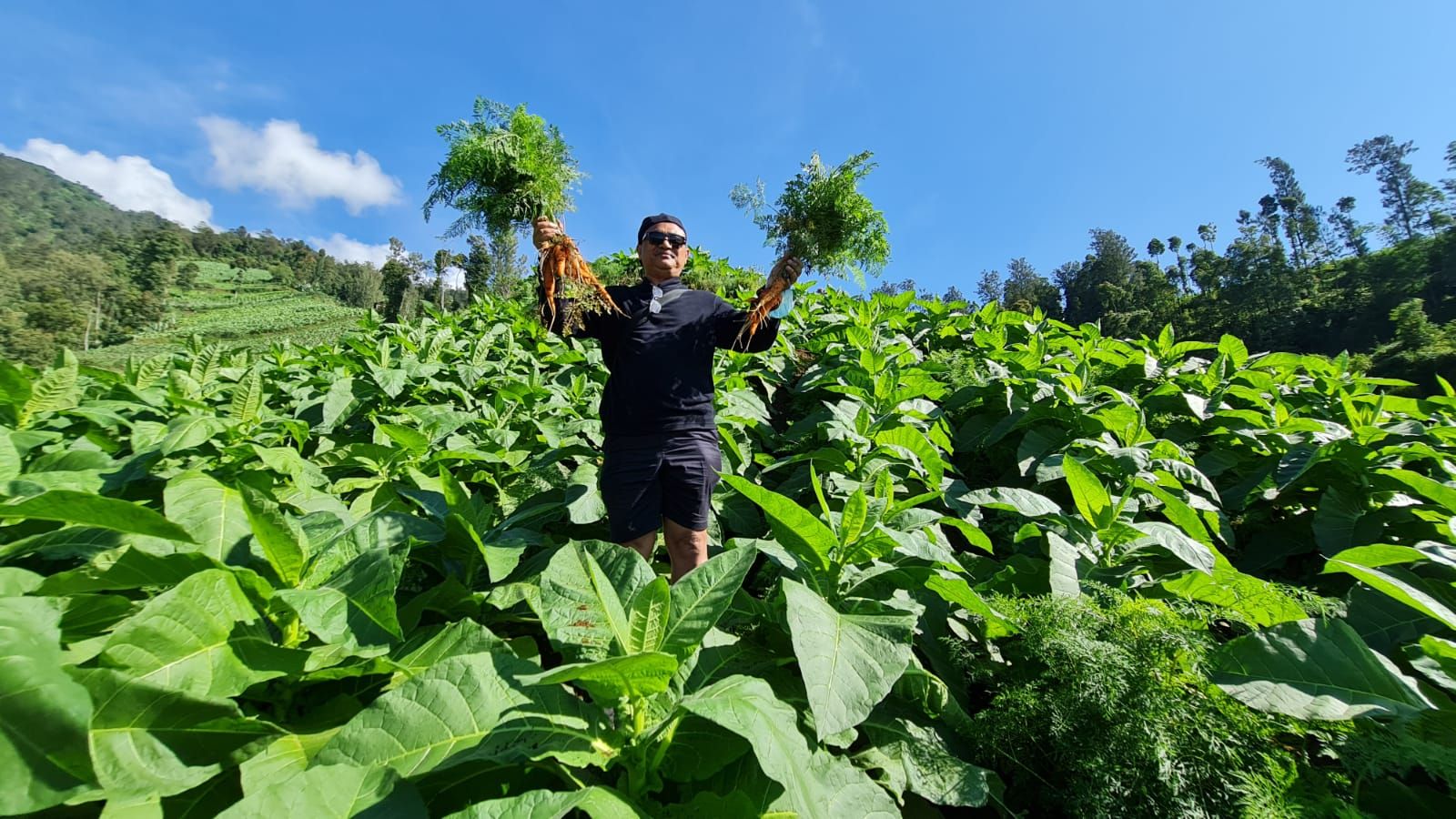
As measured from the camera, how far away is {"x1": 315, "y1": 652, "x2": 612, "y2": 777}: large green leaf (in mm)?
1232

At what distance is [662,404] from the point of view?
2838 millimetres

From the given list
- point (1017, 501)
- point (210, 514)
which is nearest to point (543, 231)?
point (210, 514)

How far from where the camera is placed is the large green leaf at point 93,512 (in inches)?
55.2

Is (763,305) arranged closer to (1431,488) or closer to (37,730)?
(37,730)

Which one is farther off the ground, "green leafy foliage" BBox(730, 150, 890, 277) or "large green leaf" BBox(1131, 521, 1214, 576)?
"green leafy foliage" BBox(730, 150, 890, 277)

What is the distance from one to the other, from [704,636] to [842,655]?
36 centimetres

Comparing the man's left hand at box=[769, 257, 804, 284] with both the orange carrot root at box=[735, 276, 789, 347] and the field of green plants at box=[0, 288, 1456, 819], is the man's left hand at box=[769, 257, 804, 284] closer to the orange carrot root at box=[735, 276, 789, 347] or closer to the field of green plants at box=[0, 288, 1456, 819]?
the orange carrot root at box=[735, 276, 789, 347]

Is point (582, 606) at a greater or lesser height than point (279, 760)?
greater

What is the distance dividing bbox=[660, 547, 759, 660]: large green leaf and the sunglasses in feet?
6.25

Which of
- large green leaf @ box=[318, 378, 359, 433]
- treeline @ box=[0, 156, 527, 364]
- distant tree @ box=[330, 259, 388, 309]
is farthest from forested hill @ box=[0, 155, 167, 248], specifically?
large green leaf @ box=[318, 378, 359, 433]

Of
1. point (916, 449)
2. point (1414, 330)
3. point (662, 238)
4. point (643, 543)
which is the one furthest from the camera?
point (1414, 330)

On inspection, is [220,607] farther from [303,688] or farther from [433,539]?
[433,539]

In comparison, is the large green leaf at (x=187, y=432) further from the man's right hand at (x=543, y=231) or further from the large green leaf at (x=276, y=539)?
the man's right hand at (x=543, y=231)

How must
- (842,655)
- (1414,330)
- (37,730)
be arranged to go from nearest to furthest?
(37,730) < (842,655) < (1414,330)
